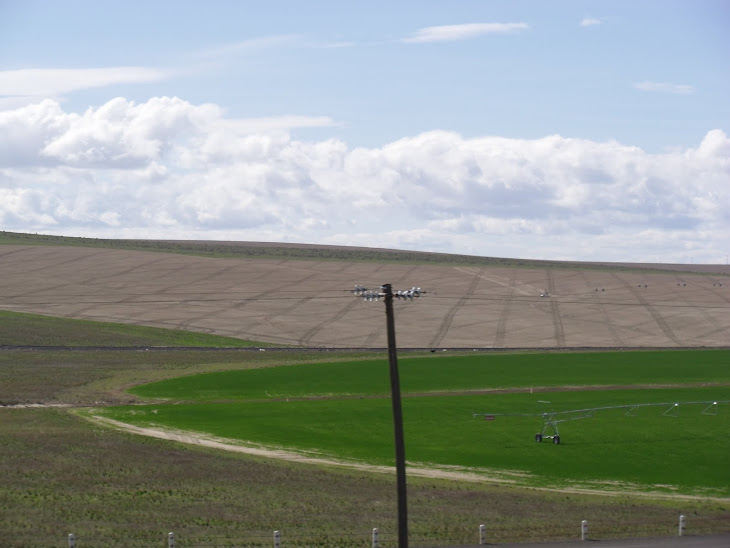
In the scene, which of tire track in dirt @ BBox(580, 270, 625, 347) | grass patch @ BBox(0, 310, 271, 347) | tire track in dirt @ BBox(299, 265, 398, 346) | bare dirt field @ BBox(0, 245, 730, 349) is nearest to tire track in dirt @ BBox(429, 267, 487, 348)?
bare dirt field @ BBox(0, 245, 730, 349)

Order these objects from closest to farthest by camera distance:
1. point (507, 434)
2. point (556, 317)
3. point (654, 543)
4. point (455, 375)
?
point (654, 543), point (507, 434), point (455, 375), point (556, 317)

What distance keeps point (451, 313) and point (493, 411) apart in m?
61.1

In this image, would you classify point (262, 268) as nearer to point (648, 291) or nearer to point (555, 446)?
point (648, 291)

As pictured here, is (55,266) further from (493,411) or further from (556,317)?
(493,411)

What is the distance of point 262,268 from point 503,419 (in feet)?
331

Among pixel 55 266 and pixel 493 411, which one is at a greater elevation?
pixel 55 266

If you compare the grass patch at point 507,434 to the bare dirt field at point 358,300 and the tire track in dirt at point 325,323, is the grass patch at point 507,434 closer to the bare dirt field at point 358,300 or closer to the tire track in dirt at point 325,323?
the bare dirt field at point 358,300

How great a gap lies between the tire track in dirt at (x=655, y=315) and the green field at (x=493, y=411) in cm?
1855

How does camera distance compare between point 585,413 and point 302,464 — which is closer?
point 302,464

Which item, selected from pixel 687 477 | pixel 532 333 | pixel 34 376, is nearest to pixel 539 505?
pixel 687 477

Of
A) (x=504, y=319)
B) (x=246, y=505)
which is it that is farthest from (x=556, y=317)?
(x=246, y=505)

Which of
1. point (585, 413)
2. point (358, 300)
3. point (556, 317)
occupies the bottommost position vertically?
point (585, 413)

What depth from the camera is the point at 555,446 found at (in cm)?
5609

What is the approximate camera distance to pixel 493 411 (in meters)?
67.3
